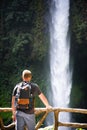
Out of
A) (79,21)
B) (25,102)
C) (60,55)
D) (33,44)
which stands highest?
(79,21)

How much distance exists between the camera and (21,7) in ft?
49.2

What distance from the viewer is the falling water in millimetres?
14625

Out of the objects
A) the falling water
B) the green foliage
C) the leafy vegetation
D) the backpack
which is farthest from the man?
the green foliage

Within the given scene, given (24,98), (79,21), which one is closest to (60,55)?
(79,21)

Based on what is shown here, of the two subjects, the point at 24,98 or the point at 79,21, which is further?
the point at 79,21

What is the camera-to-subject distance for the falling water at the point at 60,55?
1462 centimetres

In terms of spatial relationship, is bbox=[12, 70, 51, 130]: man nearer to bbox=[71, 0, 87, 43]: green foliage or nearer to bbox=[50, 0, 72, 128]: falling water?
bbox=[50, 0, 72, 128]: falling water

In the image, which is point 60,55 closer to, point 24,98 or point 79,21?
point 79,21

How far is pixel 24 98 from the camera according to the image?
4.24 metres

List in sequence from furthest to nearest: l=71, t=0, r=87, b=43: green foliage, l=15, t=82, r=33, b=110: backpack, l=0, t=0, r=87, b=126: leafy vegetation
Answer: l=0, t=0, r=87, b=126: leafy vegetation
l=71, t=0, r=87, b=43: green foliage
l=15, t=82, r=33, b=110: backpack

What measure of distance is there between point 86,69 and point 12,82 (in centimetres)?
434

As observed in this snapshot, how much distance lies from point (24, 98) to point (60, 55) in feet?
35.0

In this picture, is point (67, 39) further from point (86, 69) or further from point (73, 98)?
point (73, 98)

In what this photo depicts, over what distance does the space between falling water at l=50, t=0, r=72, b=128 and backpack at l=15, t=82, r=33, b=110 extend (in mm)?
10361
